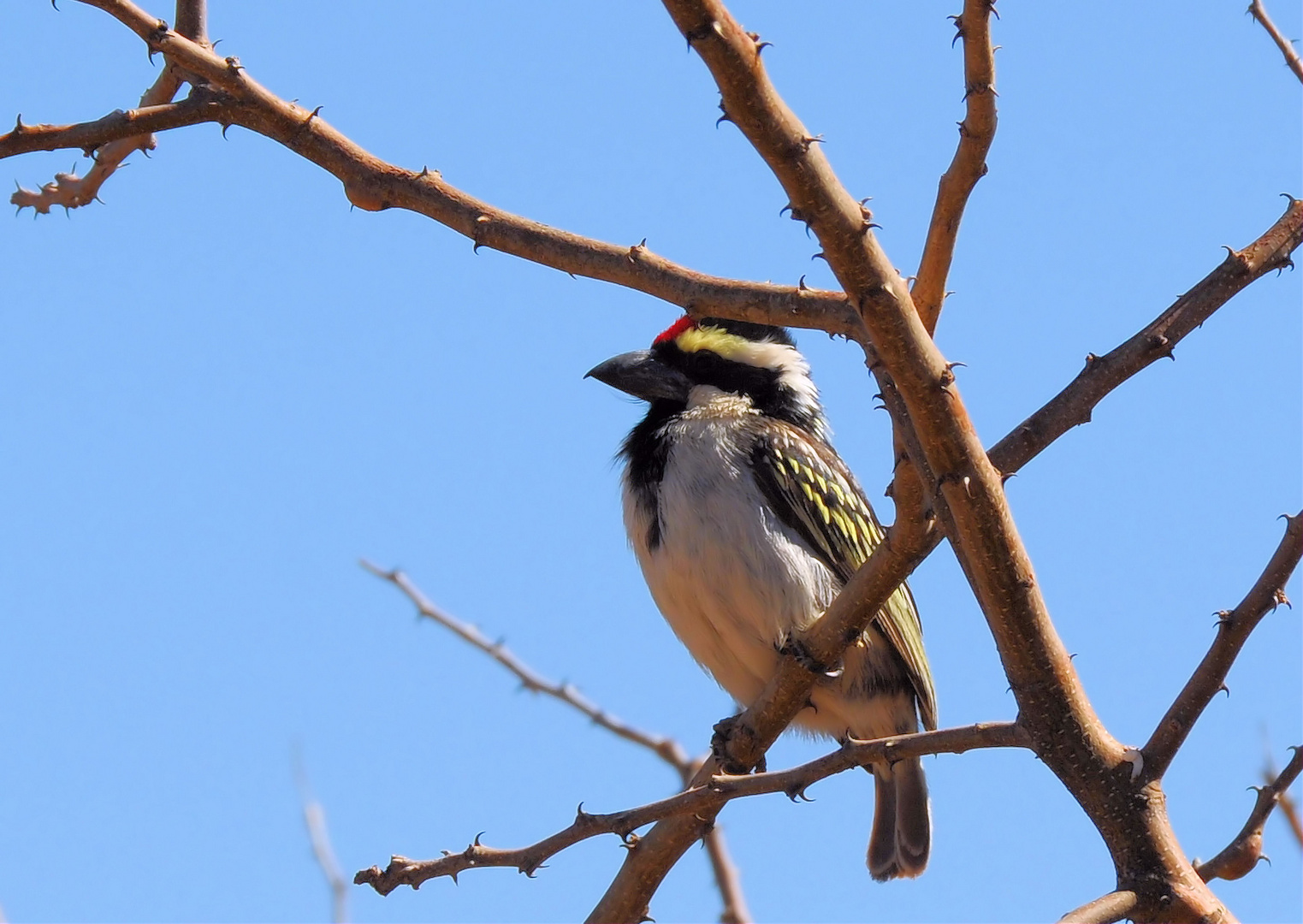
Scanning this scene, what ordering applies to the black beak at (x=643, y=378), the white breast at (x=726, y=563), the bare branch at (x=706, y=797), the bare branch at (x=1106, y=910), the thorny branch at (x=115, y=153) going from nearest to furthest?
the bare branch at (x=1106, y=910)
the bare branch at (x=706, y=797)
the thorny branch at (x=115, y=153)
the white breast at (x=726, y=563)
the black beak at (x=643, y=378)

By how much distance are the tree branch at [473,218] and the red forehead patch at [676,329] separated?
8.31 ft

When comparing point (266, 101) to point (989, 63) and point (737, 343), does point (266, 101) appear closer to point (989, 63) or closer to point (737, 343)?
point (989, 63)

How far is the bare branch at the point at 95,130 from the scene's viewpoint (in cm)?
329

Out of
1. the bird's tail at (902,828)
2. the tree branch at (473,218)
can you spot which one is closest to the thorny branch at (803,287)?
the tree branch at (473,218)

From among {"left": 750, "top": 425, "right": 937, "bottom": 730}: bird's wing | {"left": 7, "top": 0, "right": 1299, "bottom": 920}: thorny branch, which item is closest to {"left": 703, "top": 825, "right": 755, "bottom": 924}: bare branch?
{"left": 7, "top": 0, "right": 1299, "bottom": 920}: thorny branch

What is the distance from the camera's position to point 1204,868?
3.06 meters

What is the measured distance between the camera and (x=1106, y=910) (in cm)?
260

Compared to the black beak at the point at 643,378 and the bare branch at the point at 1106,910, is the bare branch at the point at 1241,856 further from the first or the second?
the black beak at the point at 643,378

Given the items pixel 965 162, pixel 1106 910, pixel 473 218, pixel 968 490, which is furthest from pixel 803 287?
pixel 1106 910

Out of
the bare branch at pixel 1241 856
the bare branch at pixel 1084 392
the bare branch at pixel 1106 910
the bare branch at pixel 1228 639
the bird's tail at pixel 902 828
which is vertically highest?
the bird's tail at pixel 902 828

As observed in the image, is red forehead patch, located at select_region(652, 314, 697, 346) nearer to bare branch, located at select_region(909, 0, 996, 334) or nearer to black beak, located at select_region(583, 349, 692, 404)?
black beak, located at select_region(583, 349, 692, 404)

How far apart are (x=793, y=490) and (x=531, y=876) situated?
2.63 metres

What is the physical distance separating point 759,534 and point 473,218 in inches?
84.7

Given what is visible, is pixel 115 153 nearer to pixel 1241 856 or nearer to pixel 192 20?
pixel 192 20
